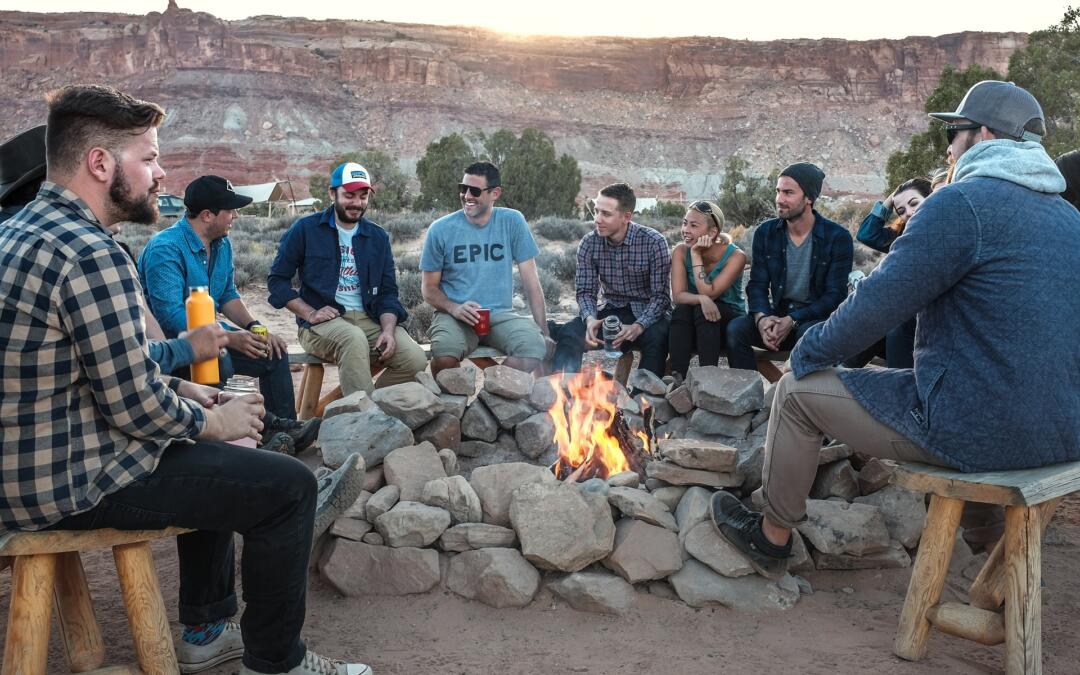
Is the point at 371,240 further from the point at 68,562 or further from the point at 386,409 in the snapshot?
the point at 68,562

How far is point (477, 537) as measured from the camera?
3.54 metres

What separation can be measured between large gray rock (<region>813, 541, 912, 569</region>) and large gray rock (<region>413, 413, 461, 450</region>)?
1787 millimetres

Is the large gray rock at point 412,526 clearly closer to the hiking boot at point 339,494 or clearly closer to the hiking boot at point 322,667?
the hiking boot at point 339,494

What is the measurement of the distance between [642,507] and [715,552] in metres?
0.34

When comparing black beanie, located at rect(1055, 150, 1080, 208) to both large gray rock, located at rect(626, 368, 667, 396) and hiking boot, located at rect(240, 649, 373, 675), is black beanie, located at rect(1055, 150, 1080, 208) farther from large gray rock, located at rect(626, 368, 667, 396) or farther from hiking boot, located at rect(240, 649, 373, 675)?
hiking boot, located at rect(240, 649, 373, 675)

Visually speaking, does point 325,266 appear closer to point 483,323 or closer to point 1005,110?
point 483,323

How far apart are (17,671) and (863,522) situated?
307cm

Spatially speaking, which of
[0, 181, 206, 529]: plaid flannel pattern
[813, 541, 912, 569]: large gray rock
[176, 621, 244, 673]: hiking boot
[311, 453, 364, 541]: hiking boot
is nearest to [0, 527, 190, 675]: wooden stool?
[0, 181, 206, 529]: plaid flannel pattern

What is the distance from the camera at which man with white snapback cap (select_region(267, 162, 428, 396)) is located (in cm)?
545

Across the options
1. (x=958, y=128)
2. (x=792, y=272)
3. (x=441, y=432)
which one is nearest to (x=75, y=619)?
(x=441, y=432)

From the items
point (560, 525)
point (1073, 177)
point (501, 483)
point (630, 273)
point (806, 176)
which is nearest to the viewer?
point (560, 525)

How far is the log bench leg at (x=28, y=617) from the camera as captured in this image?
8.02 feet

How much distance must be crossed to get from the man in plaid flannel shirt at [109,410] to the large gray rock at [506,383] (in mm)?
1893

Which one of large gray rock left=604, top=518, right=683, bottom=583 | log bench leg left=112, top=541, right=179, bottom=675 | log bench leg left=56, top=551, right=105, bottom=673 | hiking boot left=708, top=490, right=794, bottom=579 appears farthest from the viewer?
large gray rock left=604, top=518, right=683, bottom=583
